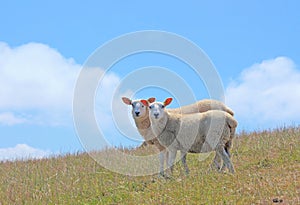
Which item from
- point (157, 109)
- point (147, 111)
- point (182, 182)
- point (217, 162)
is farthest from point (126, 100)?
point (182, 182)

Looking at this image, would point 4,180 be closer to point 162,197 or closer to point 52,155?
point 52,155

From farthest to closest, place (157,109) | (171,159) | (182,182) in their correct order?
(157,109)
(171,159)
(182,182)

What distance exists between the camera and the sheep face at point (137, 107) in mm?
12688

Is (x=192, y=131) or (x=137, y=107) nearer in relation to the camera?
(x=192, y=131)

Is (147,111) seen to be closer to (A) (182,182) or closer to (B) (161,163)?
(B) (161,163)

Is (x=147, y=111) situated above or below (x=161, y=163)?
above

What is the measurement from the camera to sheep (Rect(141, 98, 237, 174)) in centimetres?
1150

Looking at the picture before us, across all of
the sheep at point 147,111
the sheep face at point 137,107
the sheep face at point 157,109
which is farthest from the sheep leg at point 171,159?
the sheep face at point 137,107

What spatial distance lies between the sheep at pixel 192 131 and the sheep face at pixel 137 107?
456 millimetres

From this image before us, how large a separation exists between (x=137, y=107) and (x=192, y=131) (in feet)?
5.40

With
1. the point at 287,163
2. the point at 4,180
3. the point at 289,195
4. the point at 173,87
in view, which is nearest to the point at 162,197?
the point at 289,195

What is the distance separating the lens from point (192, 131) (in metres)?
11.8

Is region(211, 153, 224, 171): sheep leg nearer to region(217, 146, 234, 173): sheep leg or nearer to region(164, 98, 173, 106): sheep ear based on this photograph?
region(217, 146, 234, 173): sheep leg

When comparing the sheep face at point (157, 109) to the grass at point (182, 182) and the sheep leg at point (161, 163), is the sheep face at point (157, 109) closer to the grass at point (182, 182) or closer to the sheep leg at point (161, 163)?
the sheep leg at point (161, 163)
